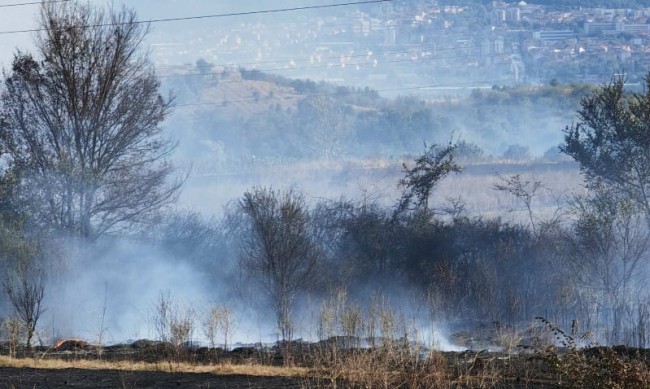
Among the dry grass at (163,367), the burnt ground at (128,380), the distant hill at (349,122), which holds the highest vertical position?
the distant hill at (349,122)

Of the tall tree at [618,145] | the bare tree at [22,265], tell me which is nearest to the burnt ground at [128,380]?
the bare tree at [22,265]

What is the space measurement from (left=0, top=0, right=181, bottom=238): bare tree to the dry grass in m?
13.8

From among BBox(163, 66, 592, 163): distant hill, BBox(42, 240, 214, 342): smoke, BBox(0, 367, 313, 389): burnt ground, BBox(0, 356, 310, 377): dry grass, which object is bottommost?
BBox(0, 367, 313, 389): burnt ground

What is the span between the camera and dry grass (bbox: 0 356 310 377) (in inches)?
595

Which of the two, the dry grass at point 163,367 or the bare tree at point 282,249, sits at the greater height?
the bare tree at point 282,249

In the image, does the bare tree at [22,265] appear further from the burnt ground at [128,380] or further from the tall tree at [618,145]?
the tall tree at [618,145]

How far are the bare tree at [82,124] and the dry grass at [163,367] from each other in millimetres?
13831

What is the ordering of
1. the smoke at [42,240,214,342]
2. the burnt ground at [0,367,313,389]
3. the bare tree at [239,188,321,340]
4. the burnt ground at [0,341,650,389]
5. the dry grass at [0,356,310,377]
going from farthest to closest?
the smoke at [42,240,214,342] → the bare tree at [239,188,321,340] → the dry grass at [0,356,310,377] → the burnt ground at [0,367,313,389] → the burnt ground at [0,341,650,389]

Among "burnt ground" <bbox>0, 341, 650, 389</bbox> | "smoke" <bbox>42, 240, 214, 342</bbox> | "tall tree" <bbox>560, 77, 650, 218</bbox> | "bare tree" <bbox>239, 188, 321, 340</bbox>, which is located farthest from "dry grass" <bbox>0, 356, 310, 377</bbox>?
"tall tree" <bbox>560, 77, 650, 218</bbox>

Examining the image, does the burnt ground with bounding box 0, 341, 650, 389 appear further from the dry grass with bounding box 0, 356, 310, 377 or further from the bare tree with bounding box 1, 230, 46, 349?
the bare tree with bounding box 1, 230, 46, 349

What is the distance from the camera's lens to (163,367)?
16.1 m

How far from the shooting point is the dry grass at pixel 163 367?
1512cm

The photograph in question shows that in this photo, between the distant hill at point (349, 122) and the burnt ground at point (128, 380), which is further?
the distant hill at point (349, 122)

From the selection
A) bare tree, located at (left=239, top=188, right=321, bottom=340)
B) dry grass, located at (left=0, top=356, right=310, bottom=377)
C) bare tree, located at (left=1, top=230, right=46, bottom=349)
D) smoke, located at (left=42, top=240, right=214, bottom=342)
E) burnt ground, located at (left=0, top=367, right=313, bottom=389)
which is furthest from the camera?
smoke, located at (left=42, top=240, right=214, bottom=342)
